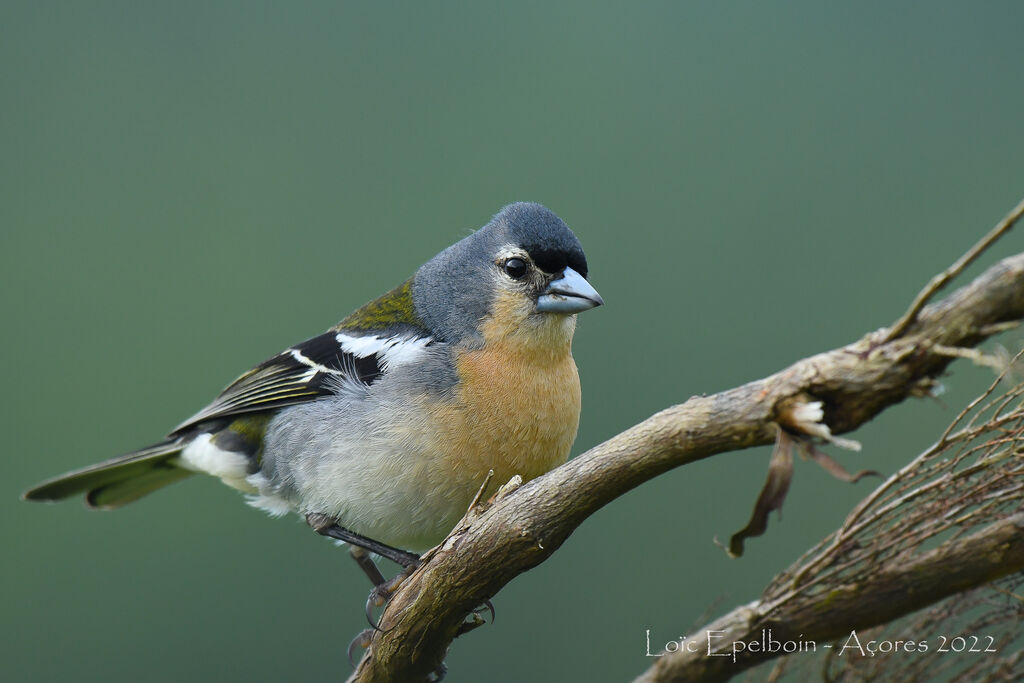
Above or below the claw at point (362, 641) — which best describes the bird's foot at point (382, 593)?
above

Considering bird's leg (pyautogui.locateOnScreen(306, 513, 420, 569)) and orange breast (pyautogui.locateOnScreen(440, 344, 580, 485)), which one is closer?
orange breast (pyautogui.locateOnScreen(440, 344, 580, 485))

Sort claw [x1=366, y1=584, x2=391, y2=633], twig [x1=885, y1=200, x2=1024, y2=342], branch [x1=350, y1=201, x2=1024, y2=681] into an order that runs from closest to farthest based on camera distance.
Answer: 1. twig [x1=885, y1=200, x2=1024, y2=342]
2. branch [x1=350, y1=201, x2=1024, y2=681]
3. claw [x1=366, y1=584, x2=391, y2=633]

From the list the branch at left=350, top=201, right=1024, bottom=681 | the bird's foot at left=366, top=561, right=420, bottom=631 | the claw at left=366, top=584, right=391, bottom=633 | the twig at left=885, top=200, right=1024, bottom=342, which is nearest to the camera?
the twig at left=885, top=200, right=1024, bottom=342

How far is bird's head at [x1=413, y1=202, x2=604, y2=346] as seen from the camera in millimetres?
2896

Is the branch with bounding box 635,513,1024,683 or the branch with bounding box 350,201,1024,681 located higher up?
the branch with bounding box 350,201,1024,681

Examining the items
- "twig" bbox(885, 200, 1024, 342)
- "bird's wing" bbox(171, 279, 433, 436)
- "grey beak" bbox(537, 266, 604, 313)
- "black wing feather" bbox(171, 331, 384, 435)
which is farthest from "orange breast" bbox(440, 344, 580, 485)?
A: "twig" bbox(885, 200, 1024, 342)

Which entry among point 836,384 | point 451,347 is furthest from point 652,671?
point 451,347

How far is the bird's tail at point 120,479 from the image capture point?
353cm

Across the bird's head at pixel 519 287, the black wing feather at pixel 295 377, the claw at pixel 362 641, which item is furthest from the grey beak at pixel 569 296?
the claw at pixel 362 641

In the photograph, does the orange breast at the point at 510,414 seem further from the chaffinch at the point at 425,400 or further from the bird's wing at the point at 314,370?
the bird's wing at the point at 314,370

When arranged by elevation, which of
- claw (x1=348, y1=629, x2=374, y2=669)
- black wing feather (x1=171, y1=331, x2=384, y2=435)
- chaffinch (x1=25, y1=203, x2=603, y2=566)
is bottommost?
claw (x1=348, y1=629, x2=374, y2=669)

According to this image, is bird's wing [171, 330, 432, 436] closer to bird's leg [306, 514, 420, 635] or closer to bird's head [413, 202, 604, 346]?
bird's head [413, 202, 604, 346]

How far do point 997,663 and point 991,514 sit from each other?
18.2 inches

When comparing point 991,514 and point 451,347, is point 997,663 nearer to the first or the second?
point 991,514
